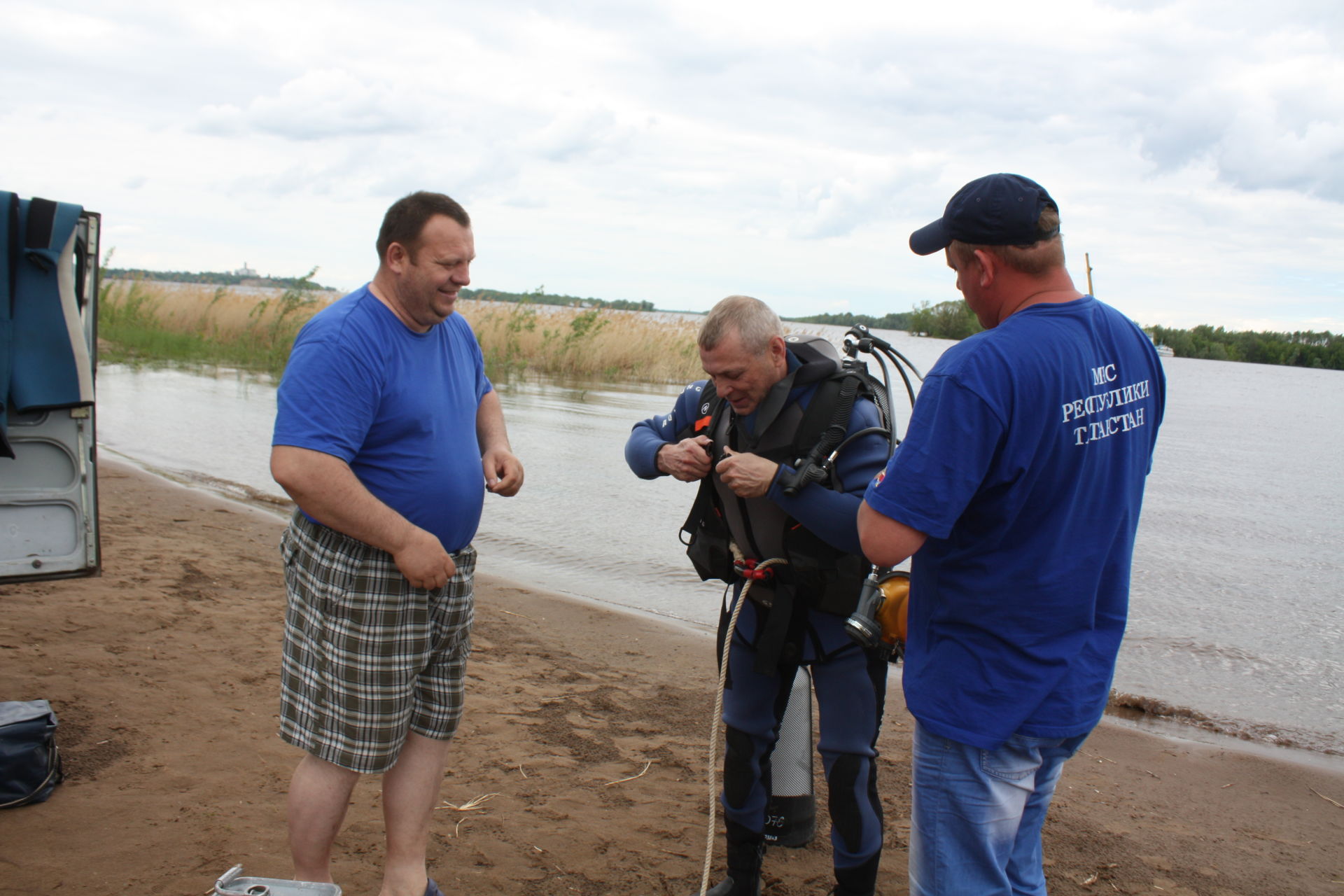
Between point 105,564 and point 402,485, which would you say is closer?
point 402,485

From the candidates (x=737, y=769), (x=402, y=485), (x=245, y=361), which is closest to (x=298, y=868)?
(x=402, y=485)

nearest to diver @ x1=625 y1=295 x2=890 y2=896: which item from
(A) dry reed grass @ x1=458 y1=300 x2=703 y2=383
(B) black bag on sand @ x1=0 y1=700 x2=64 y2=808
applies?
(B) black bag on sand @ x1=0 y1=700 x2=64 y2=808

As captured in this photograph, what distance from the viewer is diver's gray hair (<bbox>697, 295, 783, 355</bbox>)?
10.2 feet

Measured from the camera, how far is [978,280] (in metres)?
2.23

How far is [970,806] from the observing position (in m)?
2.14

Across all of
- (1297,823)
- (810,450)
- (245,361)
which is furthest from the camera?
(245,361)

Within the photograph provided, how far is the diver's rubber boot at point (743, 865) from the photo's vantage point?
3.27 metres

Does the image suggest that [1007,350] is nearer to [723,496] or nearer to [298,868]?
[723,496]

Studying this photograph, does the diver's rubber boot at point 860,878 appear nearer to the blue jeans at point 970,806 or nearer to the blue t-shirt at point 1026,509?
the blue jeans at point 970,806

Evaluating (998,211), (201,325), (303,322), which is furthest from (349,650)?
(201,325)

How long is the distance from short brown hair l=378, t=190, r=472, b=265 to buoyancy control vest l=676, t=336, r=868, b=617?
3.65 ft

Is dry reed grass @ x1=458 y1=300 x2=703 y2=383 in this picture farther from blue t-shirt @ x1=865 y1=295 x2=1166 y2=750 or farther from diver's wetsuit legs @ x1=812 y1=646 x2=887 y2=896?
blue t-shirt @ x1=865 y1=295 x2=1166 y2=750

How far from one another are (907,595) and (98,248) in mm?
2914

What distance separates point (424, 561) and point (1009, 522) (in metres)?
1.54
